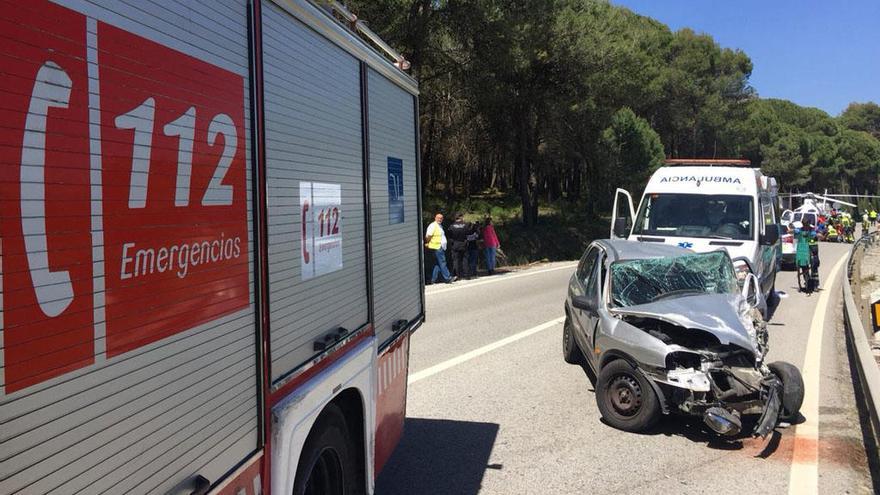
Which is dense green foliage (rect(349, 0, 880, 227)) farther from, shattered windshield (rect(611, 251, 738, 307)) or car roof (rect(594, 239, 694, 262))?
shattered windshield (rect(611, 251, 738, 307))

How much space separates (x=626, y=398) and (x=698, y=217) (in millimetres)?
6262

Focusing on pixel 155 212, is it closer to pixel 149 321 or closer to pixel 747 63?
pixel 149 321

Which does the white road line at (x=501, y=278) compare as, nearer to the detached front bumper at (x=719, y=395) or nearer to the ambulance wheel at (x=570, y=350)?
the ambulance wheel at (x=570, y=350)

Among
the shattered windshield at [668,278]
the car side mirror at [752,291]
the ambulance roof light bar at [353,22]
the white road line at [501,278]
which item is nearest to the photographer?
the ambulance roof light bar at [353,22]

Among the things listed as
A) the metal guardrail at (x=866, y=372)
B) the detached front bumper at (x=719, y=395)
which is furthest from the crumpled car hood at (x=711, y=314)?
the metal guardrail at (x=866, y=372)

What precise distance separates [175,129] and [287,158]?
87 cm

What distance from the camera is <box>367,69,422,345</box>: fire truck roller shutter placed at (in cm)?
443

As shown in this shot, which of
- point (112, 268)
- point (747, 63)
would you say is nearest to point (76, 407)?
point (112, 268)

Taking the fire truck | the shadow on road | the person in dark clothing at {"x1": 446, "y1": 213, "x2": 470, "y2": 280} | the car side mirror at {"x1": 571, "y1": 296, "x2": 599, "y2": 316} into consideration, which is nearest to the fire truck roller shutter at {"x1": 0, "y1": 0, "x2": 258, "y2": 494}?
the fire truck

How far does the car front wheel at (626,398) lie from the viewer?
6.13 metres

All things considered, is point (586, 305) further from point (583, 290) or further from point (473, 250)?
point (473, 250)

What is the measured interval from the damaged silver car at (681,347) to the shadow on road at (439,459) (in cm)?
128

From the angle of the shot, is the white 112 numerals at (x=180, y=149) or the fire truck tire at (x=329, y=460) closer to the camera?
the white 112 numerals at (x=180, y=149)

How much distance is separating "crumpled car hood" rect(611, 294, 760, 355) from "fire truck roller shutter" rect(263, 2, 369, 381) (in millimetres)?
3293
